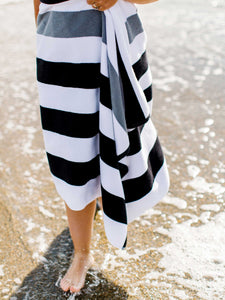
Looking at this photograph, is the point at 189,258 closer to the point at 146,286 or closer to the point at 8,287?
the point at 146,286

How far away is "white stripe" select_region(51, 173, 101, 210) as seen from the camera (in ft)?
5.95

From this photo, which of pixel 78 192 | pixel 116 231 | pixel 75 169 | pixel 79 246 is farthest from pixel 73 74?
pixel 79 246

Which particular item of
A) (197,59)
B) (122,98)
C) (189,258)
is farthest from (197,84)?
(122,98)

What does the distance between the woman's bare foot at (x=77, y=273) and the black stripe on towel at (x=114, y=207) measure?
1.38ft

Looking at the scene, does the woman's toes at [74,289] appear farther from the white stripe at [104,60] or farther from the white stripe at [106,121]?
the white stripe at [104,60]

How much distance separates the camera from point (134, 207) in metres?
1.94

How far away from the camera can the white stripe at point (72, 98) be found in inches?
65.3

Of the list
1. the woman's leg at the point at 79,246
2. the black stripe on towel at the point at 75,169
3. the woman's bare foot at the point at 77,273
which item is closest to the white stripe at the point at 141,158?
the black stripe on towel at the point at 75,169

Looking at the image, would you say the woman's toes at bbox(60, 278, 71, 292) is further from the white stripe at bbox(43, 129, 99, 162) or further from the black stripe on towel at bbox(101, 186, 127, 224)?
the white stripe at bbox(43, 129, 99, 162)

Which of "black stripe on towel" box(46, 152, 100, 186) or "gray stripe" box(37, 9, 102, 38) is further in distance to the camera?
"black stripe on towel" box(46, 152, 100, 186)

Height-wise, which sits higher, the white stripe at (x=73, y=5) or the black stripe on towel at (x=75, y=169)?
the white stripe at (x=73, y=5)

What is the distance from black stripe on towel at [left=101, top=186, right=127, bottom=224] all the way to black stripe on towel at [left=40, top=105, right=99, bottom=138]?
0.26m

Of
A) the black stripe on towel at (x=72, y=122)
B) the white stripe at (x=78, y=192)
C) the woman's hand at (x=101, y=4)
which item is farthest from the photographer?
the white stripe at (x=78, y=192)

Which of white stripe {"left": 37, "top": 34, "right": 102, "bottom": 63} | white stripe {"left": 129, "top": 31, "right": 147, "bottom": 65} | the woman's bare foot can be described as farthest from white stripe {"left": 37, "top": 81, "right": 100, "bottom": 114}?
the woman's bare foot
